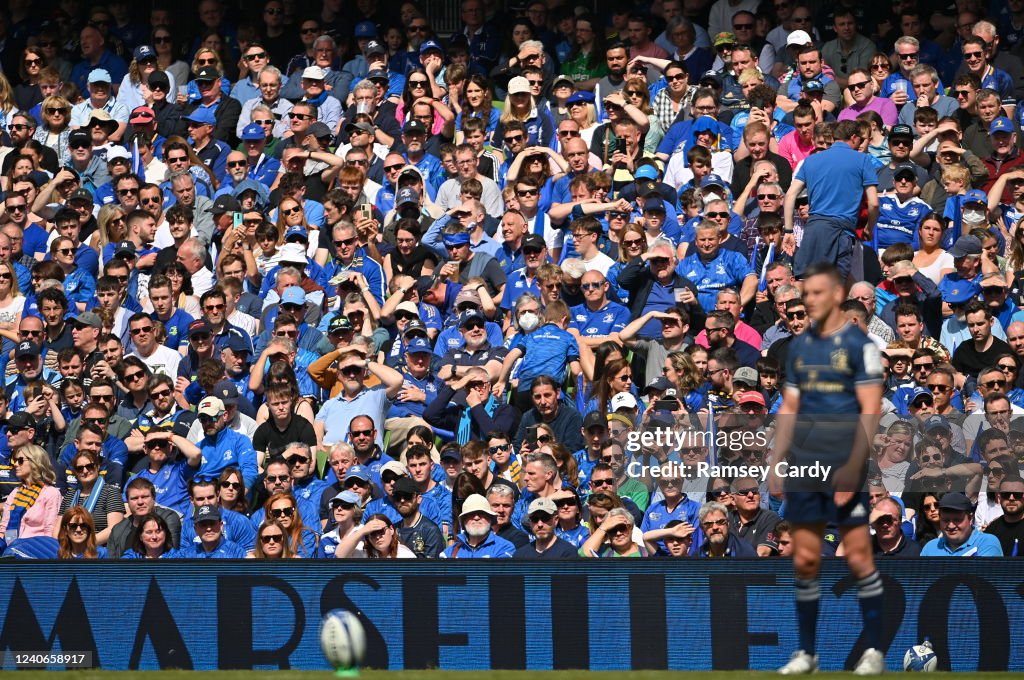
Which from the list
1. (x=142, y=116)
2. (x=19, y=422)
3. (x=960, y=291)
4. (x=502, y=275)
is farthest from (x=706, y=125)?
(x=19, y=422)

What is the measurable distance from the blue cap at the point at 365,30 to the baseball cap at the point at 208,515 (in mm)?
8386

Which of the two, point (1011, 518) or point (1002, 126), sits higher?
point (1002, 126)

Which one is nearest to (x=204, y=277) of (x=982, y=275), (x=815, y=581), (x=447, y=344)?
(x=447, y=344)

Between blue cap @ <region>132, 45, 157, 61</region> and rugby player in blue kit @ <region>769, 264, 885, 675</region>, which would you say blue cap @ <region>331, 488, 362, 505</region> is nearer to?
rugby player in blue kit @ <region>769, 264, 885, 675</region>

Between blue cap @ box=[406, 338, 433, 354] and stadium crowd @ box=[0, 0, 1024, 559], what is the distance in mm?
26

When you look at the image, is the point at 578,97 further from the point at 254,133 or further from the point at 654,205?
the point at 254,133

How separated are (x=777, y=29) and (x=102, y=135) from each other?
7.62m

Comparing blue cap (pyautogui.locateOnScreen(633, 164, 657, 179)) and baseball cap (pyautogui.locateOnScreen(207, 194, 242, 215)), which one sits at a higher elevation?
blue cap (pyautogui.locateOnScreen(633, 164, 657, 179))

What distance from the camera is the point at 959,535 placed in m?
12.3

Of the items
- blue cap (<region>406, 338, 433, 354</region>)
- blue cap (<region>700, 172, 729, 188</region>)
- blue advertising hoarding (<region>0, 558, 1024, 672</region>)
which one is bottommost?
blue advertising hoarding (<region>0, 558, 1024, 672</region>)

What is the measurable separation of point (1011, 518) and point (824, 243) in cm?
318

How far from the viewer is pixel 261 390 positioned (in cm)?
1553

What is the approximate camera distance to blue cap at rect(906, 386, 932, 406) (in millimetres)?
13352

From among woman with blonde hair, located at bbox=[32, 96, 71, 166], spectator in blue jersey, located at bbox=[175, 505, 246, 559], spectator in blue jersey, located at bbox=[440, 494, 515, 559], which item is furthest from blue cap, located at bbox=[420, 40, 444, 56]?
spectator in blue jersey, located at bbox=[440, 494, 515, 559]
